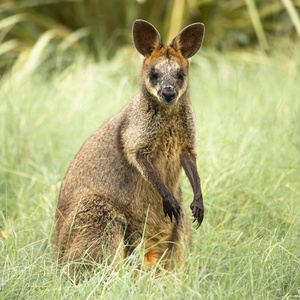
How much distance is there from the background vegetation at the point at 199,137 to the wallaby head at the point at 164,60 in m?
1.02

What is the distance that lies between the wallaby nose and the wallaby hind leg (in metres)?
0.78

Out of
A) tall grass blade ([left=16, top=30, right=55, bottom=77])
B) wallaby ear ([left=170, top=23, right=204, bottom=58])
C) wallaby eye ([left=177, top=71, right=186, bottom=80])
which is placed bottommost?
tall grass blade ([left=16, top=30, right=55, bottom=77])

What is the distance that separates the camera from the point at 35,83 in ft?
23.2

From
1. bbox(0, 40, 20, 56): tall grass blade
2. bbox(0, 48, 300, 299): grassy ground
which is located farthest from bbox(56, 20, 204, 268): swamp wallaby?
bbox(0, 40, 20, 56): tall grass blade

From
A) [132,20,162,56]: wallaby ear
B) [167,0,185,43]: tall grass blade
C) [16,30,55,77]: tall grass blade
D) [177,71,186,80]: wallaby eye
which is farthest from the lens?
[167,0,185,43]: tall grass blade

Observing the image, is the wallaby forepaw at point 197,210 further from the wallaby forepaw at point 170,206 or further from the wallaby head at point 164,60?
the wallaby head at point 164,60

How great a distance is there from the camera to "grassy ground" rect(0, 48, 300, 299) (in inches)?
122

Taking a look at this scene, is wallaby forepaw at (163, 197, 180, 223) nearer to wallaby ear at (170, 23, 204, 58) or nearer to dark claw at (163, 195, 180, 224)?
dark claw at (163, 195, 180, 224)

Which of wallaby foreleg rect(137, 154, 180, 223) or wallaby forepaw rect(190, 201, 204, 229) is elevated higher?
wallaby foreleg rect(137, 154, 180, 223)

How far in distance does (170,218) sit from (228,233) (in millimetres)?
619

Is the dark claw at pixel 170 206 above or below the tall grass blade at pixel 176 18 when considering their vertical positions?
below

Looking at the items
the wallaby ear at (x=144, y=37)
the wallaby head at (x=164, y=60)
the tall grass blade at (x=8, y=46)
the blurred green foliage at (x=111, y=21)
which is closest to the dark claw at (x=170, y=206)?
the wallaby head at (x=164, y=60)

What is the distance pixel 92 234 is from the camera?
11.5 feet

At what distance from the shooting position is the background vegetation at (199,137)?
3.18 m
